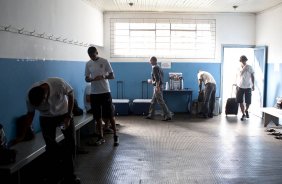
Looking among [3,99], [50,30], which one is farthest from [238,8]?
[3,99]

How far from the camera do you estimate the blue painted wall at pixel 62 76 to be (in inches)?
168

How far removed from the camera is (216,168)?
4.86m

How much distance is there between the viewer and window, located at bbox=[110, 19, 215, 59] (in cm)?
1023

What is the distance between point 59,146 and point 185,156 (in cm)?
218

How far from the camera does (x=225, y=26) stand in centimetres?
1023

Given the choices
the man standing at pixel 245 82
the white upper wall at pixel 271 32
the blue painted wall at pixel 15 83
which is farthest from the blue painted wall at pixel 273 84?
the blue painted wall at pixel 15 83

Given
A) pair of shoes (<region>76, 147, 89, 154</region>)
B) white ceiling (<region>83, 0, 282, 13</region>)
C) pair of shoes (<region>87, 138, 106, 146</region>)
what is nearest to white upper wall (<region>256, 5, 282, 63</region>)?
white ceiling (<region>83, 0, 282, 13</region>)

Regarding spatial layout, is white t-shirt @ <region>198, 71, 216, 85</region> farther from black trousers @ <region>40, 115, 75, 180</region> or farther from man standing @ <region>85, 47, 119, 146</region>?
black trousers @ <region>40, 115, 75, 180</region>

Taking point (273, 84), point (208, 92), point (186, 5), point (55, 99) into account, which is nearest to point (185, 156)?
point (55, 99)

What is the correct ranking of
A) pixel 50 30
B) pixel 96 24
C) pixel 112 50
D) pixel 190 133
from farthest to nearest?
1. pixel 112 50
2. pixel 96 24
3. pixel 190 133
4. pixel 50 30

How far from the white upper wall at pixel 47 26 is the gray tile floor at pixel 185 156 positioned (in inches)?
68.7

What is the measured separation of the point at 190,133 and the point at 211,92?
2359 millimetres

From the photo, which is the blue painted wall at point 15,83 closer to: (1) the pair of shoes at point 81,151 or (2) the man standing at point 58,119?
(2) the man standing at point 58,119

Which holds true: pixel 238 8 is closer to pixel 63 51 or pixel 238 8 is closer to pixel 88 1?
pixel 88 1
